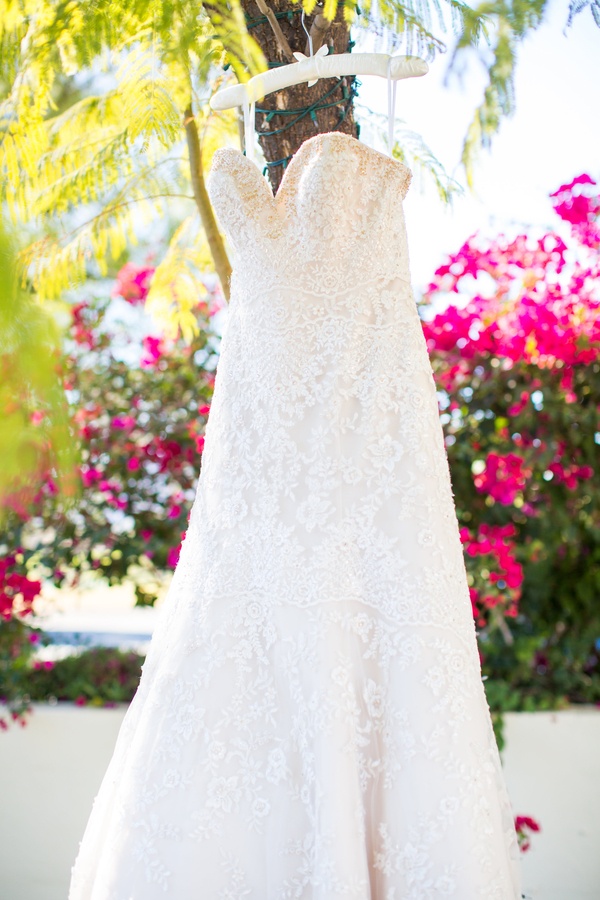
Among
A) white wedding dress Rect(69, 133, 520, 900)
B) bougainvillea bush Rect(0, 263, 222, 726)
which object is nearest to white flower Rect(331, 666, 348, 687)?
white wedding dress Rect(69, 133, 520, 900)

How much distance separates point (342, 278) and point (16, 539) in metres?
2.04

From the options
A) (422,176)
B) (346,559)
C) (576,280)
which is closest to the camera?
(346,559)

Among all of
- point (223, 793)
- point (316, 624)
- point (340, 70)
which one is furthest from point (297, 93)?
point (223, 793)

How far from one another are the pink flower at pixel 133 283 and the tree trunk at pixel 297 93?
63.2 inches

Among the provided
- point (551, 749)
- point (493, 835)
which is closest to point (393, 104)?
point (493, 835)

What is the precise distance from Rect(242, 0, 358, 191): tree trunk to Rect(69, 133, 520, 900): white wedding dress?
269mm

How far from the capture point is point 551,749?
270 centimetres

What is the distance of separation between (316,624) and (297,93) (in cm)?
112

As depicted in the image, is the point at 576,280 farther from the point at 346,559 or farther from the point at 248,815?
the point at 248,815

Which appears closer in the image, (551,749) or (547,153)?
(551,749)

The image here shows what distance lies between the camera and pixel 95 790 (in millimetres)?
2781

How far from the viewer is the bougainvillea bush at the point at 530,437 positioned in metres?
2.68

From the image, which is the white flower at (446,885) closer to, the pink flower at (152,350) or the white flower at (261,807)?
the white flower at (261,807)

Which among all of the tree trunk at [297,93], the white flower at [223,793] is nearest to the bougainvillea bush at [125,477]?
the tree trunk at [297,93]
